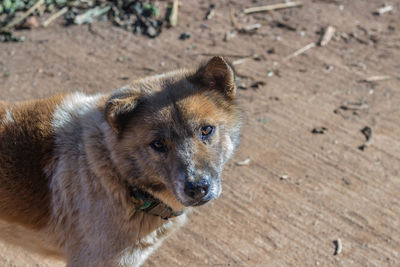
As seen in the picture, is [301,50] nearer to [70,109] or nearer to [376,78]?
[376,78]

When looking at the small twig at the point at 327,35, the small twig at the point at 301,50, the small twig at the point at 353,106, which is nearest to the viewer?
the small twig at the point at 353,106

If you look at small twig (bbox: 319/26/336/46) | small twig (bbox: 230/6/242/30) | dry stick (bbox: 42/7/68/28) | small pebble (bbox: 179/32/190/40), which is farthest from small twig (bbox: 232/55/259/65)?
dry stick (bbox: 42/7/68/28)

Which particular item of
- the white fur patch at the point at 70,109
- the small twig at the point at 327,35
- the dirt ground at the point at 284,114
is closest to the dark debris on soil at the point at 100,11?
the dirt ground at the point at 284,114

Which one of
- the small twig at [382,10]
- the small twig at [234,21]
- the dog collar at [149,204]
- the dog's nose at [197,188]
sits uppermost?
the dog's nose at [197,188]

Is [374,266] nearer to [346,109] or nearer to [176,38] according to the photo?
[346,109]

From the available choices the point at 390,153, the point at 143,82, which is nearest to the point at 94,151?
the point at 143,82

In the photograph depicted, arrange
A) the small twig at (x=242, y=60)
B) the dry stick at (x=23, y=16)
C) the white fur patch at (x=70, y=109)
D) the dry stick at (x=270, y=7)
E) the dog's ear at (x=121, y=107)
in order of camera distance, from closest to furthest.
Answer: the dog's ear at (x=121, y=107) < the white fur patch at (x=70, y=109) < the small twig at (x=242, y=60) < the dry stick at (x=23, y=16) < the dry stick at (x=270, y=7)

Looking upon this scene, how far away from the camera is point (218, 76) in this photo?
11.8ft

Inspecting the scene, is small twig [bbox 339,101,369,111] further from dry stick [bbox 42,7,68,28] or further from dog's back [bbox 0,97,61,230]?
dry stick [bbox 42,7,68,28]

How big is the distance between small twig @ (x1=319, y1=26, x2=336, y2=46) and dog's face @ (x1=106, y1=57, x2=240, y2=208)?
4.21 meters

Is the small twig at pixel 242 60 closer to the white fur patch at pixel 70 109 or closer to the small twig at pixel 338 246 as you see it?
the small twig at pixel 338 246

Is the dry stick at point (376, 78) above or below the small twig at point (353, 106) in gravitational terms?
below

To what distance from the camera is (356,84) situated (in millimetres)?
6484

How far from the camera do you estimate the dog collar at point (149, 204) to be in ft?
11.0
